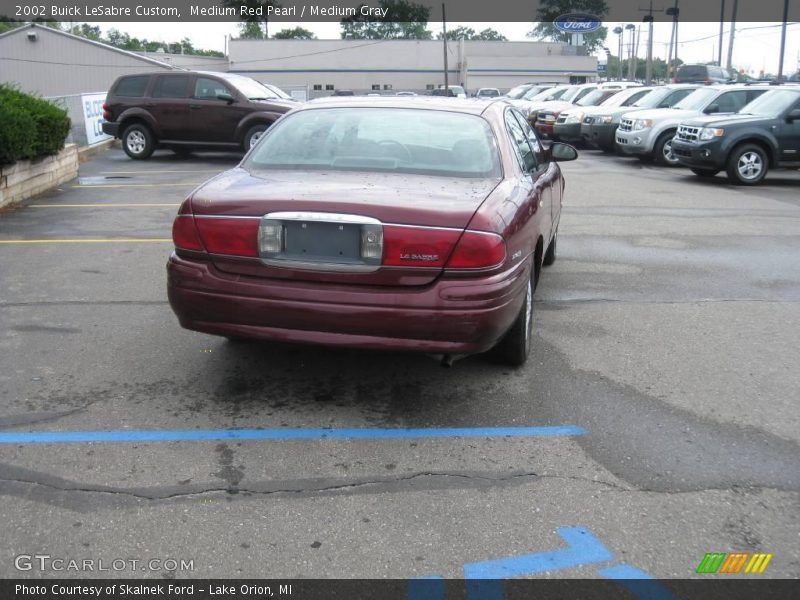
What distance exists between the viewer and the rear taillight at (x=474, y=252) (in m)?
4.08

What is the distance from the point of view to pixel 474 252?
4.09 metres

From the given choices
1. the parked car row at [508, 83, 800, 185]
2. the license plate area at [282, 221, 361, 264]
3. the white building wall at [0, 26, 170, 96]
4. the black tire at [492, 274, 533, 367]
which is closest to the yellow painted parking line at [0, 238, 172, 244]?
the black tire at [492, 274, 533, 367]

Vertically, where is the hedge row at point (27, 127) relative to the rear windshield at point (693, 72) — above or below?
above

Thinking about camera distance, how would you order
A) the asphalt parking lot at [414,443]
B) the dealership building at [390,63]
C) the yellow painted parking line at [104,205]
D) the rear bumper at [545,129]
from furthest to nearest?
the dealership building at [390,63], the rear bumper at [545,129], the yellow painted parking line at [104,205], the asphalt parking lot at [414,443]

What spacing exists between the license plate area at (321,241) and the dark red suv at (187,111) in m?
13.3

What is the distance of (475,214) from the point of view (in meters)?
4.17

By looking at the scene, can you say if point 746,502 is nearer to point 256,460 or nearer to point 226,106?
point 256,460

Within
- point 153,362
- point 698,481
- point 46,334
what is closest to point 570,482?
point 698,481

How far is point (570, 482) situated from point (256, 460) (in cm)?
141

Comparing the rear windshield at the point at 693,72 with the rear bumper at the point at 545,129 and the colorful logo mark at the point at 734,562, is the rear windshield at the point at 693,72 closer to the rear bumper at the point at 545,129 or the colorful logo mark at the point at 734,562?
the rear bumper at the point at 545,129

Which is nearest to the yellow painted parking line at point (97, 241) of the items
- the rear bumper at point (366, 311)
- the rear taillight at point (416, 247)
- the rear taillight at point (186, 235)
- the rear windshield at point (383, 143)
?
the rear windshield at point (383, 143)

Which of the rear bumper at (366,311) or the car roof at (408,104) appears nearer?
the rear bumper at (366,311)

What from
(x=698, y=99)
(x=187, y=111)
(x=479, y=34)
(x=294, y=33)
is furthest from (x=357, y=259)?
(x=479, y=34)
